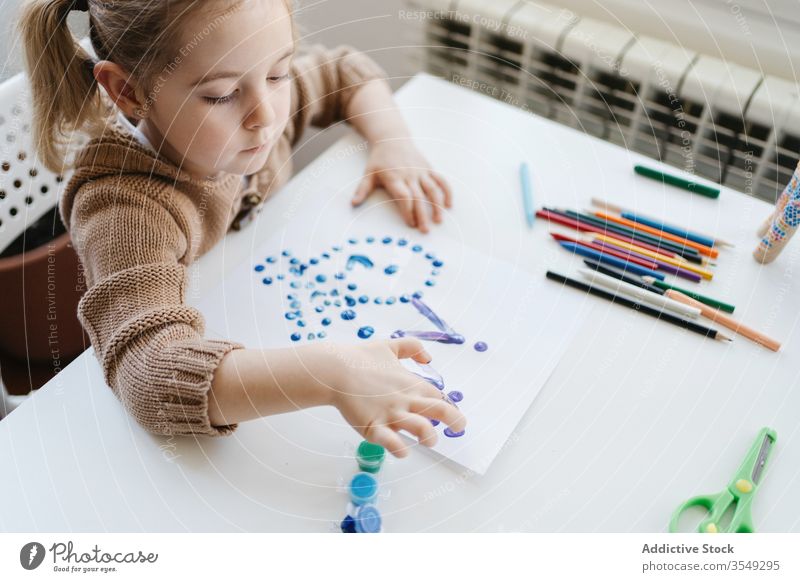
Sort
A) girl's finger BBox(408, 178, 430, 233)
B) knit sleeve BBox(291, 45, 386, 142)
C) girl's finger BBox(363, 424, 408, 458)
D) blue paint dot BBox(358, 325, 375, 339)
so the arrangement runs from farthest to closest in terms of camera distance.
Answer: knit sleeve BBox(291, 45, 386, 142)
girl's finger BBox(408, 178, 430, 233)
blue paint dot BBox(358, 325, 375, 339)
girl's finger BBox(363, 424, 408, 458)

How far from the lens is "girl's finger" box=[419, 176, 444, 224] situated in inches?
27.6

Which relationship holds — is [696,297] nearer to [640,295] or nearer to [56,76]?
[640,295]

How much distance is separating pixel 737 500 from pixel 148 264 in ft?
1.46

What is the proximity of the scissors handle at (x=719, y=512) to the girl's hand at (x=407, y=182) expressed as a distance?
325 mm

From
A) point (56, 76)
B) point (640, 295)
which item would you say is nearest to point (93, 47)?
point (56, 76)

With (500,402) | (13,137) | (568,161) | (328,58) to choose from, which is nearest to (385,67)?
(328,58)

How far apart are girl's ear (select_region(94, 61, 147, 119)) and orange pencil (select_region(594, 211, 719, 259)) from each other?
1.37 ft

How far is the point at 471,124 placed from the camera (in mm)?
805

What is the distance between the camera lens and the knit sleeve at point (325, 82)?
815 millimetres

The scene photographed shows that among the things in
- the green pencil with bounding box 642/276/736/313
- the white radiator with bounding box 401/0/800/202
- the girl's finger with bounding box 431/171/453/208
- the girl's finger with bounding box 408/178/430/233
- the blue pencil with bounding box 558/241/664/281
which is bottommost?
the green pencil with bounding box 642/276/736/313

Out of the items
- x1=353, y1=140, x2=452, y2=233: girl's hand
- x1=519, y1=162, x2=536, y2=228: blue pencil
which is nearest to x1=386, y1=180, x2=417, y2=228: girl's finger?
x1=353, y1=140, x2=452, y2=233: girl's hand

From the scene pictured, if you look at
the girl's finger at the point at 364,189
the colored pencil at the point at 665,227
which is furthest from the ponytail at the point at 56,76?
the colored pencil at the point at 665,227

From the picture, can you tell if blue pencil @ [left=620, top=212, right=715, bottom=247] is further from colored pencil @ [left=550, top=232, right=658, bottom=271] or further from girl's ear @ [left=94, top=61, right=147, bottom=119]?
girl's ear @ [left=94, top=61, right=147, bottom=119]

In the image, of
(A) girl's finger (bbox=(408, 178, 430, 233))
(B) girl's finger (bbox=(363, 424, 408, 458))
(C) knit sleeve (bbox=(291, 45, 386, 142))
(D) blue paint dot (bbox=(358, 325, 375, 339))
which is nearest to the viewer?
(B) girl's finger (bbox=(363, 424, 408, 458))
